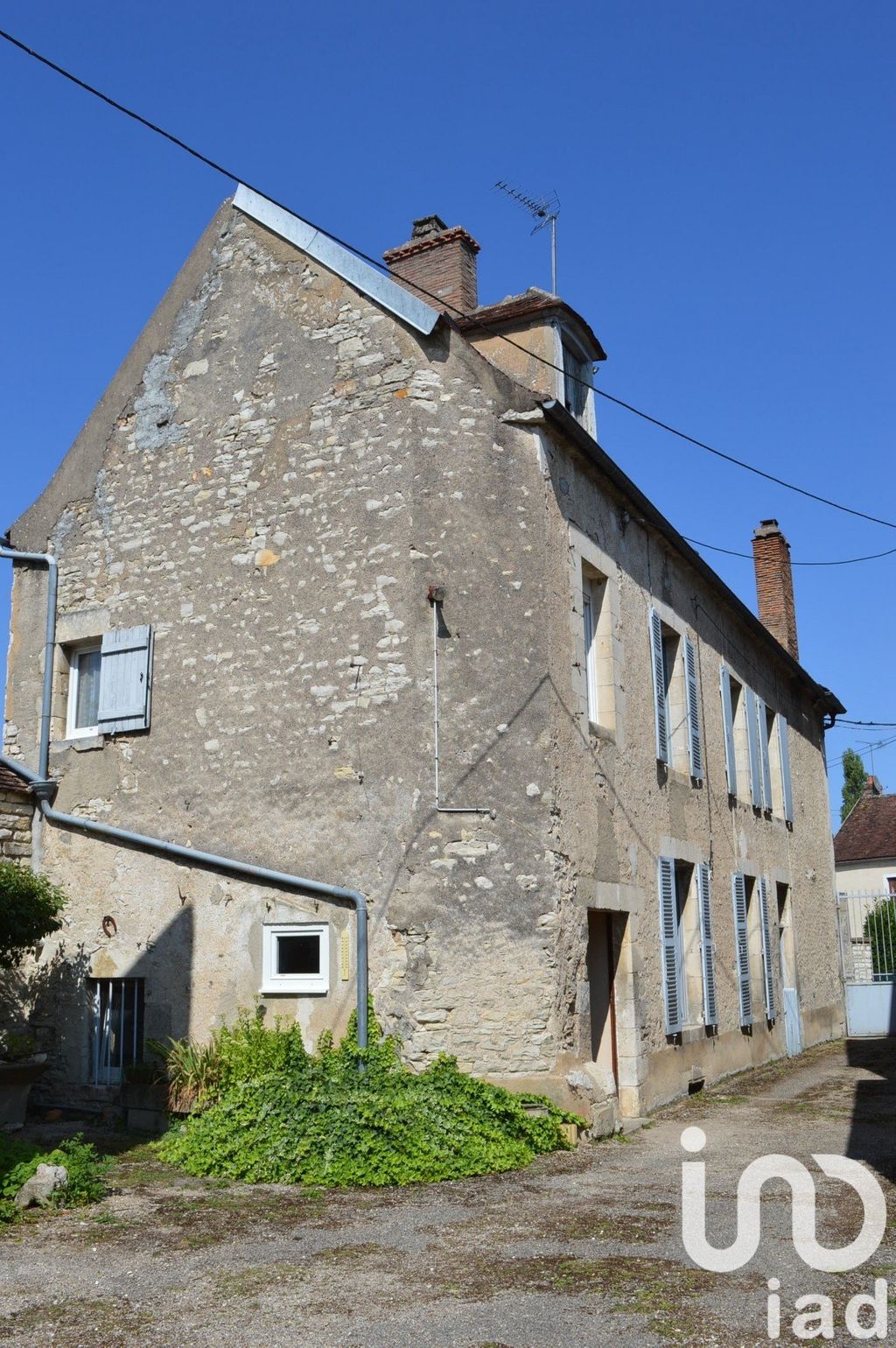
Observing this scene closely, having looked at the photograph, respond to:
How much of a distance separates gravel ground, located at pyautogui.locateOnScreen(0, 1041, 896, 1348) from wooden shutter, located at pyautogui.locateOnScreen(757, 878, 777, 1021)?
247 inches

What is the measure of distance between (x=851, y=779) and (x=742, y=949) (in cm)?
2739

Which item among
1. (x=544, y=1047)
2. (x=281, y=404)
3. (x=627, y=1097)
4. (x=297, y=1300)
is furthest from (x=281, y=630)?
(x=297, y=1300)

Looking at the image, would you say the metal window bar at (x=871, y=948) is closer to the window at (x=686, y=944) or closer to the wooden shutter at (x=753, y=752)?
the wooden shutter at (x=753, y=752)

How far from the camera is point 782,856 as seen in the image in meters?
15.9

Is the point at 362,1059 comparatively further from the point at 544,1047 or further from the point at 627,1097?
the point at 627,1097

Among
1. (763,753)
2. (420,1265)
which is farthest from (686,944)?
(420,1265)

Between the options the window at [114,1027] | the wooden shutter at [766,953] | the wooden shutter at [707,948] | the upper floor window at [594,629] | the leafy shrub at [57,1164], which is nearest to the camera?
the leafy shrub at [57,1164]

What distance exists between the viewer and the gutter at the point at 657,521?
936 centimetres

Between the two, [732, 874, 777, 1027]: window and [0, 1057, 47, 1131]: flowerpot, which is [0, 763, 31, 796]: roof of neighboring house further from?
[732, 874, 777, 1027]: window

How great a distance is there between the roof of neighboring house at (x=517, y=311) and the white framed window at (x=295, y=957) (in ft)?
18.4

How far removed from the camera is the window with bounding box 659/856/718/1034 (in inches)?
427

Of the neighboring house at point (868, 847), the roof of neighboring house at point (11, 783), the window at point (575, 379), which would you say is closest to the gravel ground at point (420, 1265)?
the roof of neighboring house at point (11, 783)

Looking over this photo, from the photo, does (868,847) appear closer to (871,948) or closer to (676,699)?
(871,948)

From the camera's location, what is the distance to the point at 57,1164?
657cm
